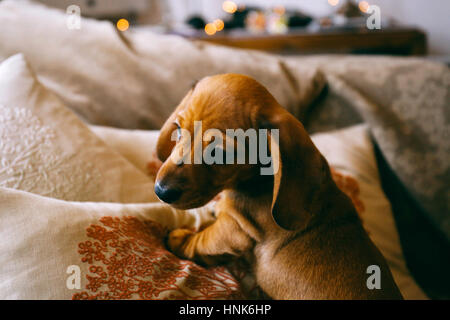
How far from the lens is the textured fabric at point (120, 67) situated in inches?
45.5

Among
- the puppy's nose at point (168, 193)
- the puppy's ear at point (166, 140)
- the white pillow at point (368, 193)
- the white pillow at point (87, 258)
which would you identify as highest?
the puppy's ear at point (166, 140)

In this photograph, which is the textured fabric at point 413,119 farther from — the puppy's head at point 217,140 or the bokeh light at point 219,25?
the bokeh light at point 219,25

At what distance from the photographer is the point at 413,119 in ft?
4.04

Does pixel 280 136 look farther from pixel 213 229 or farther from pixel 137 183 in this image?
pixel 137 183

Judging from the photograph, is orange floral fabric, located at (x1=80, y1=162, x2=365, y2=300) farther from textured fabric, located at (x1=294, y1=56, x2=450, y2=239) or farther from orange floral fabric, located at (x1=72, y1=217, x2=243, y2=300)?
textured fabric, located at (x1=294, y1=56, x2=450, y2=239)

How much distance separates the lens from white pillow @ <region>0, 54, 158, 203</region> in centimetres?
74

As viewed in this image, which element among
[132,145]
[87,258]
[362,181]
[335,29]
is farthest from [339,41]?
[87,258]

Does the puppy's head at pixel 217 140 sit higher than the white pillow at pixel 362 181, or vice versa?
the puppy's head at pixel 217 140

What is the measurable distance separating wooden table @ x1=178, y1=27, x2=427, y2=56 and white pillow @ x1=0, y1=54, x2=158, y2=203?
1.66 metres

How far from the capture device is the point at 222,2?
3.54 m

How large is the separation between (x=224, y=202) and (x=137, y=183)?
235 mm

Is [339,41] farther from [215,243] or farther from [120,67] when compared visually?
[215,243]

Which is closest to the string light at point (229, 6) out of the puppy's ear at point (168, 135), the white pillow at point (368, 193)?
the white pillow at point (368, 193)

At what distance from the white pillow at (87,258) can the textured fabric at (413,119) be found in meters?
0.82
